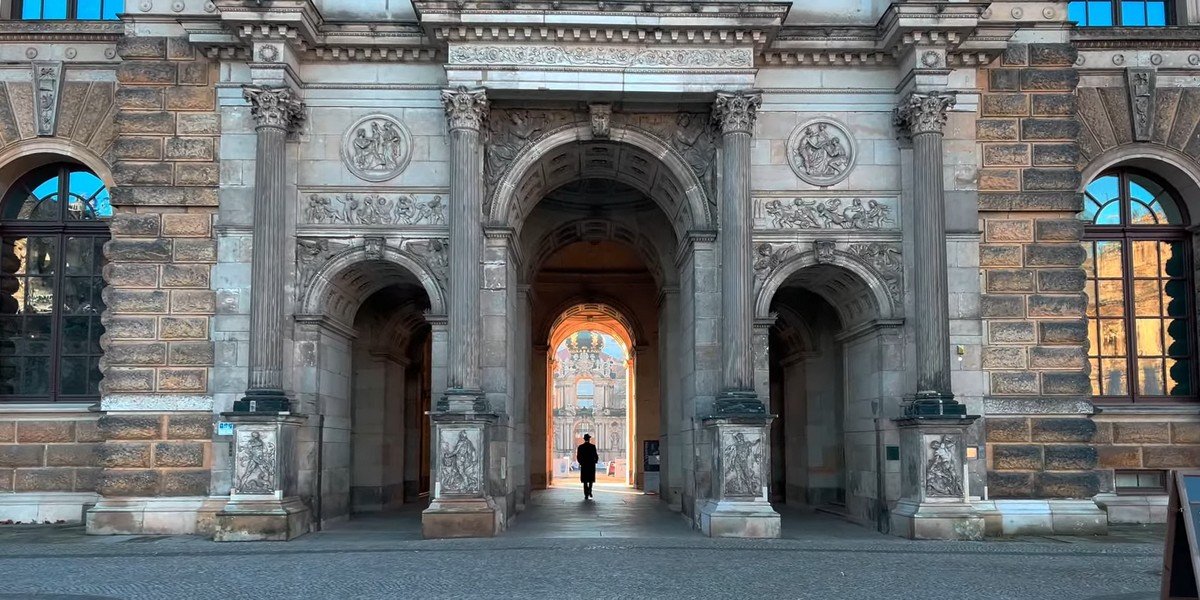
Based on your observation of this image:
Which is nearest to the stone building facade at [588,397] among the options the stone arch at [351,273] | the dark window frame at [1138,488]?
the dark window frame at [1138,488]

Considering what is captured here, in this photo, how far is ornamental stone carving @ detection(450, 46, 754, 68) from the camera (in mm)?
20125

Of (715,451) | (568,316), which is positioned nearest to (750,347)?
(715,451)

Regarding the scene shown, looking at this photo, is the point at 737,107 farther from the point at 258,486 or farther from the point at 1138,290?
the point at 258,486

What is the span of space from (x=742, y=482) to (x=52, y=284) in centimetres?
1438

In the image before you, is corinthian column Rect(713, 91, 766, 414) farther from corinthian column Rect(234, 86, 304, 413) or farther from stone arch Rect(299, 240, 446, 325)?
corinthian column Rect(234, 86, 304, 413)

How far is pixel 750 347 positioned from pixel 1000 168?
19.5 feet

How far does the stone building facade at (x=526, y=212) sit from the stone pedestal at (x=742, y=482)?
0.05 meters

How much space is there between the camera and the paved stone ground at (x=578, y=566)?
496 inches

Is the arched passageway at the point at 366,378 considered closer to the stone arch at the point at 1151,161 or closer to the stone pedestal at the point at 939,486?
the stone pedestal at the point at 939,486

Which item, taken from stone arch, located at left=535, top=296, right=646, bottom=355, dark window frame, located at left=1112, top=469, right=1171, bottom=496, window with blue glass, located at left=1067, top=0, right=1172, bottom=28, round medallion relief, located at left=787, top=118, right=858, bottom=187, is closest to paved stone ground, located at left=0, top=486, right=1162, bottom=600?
dark window frame, located at left=1112, top=469, right=1171, bottom=496

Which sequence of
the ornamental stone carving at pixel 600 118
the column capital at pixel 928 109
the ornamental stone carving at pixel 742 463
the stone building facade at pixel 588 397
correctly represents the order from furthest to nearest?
the stone building facade at pixel 588 397 < the ornamental stone carving at pixel 600 118 < the column capital at pixel 928 109 < the ornamental stone carving at pixel 742 463

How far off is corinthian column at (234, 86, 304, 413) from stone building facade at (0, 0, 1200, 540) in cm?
6

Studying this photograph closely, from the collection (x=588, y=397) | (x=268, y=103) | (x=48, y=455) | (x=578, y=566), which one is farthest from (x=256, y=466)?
(x=588, y=397)

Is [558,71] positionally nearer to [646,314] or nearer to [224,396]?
[224,396]
